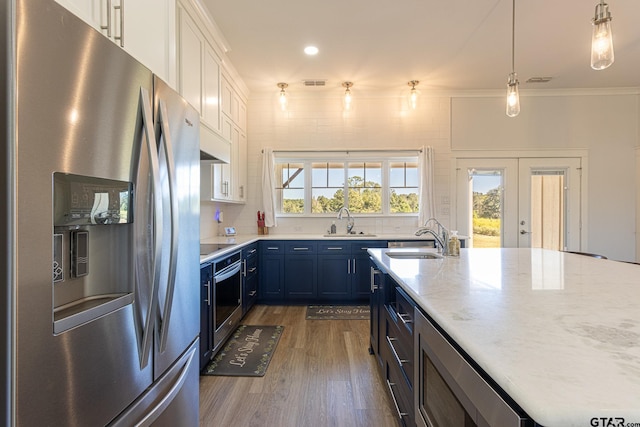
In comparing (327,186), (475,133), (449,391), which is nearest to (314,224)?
(327,186)

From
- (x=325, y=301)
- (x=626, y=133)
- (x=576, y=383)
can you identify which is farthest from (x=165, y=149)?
(x=626, y=133)

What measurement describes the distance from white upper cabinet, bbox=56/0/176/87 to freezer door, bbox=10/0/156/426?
0.85 ft

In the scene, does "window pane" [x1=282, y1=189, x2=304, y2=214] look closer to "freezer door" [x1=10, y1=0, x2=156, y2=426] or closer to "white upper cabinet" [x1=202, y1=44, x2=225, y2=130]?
"white upper cabinet" [x1=202, y1=44, x2=225, y2=130]

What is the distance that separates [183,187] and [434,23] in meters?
2.82

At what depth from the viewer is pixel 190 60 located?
2453mm

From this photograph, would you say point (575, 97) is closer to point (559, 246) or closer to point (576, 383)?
point (559, 246)

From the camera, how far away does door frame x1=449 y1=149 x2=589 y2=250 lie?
4484mm

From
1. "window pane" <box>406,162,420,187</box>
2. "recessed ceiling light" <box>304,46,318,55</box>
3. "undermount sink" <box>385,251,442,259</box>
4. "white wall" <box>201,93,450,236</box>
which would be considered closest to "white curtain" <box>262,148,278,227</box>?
"white wall" <box>201,93,450,236</box>

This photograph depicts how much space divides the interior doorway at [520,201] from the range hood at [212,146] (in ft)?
11.0

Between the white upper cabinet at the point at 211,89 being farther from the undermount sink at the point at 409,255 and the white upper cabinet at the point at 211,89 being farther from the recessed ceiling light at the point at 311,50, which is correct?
the undermount sink at the point at 409,255

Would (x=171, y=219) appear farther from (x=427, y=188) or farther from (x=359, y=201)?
(x=427, y=188)

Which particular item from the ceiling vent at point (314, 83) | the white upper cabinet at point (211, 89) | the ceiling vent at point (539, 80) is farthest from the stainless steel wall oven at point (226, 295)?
the ceiling vent at point (539, 80)

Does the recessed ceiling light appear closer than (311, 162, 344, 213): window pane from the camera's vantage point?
Yes

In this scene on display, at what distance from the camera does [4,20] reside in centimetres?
60
